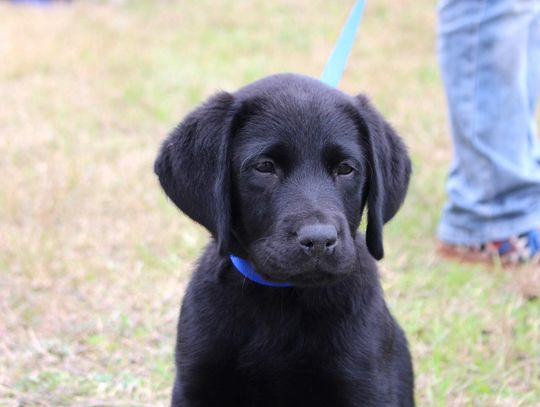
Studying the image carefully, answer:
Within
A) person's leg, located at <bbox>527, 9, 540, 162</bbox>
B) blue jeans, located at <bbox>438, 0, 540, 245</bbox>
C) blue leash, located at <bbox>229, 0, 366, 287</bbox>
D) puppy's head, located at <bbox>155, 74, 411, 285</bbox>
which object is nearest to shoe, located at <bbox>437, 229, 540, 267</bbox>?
blue jeans, located at <bbox>438, 0, 540, 245</bbox>

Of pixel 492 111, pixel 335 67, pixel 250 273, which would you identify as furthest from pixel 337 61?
pixel 492 111

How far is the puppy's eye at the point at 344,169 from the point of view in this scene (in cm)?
251

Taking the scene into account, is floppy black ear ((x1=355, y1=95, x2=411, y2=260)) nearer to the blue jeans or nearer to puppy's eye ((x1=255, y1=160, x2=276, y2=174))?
puppy's eye ((x1=255, y1=160, x2=276, y2=174))

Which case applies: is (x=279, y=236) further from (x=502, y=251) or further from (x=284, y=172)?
(x=502, y=251)

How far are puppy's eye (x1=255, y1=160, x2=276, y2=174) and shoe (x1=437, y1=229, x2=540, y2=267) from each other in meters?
2.03

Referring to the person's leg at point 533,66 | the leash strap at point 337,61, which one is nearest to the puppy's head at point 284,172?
the leash strap at point 337,61

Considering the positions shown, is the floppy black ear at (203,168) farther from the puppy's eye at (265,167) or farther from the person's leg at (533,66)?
the person's leg at (533,66)

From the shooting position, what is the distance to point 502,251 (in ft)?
14.0

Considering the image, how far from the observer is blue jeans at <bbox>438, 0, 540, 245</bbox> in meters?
4.01

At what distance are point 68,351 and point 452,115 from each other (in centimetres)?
216

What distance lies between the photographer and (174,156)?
253cm

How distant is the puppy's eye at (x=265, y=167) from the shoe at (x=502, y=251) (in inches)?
80.1

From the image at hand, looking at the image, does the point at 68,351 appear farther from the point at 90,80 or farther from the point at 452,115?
the point at 90,80

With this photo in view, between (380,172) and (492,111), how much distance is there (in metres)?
1.75
